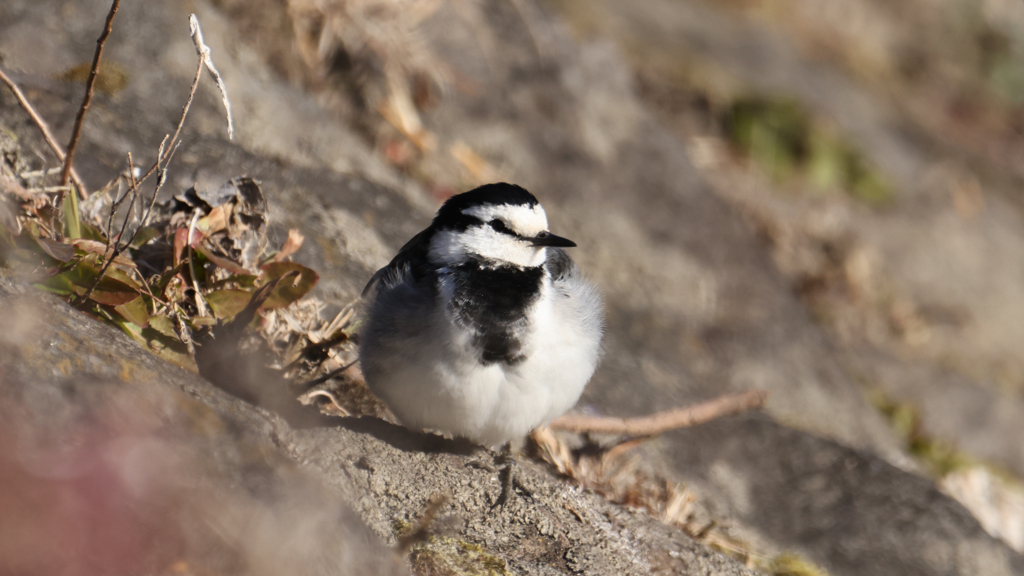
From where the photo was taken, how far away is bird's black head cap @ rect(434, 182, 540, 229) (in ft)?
13.6

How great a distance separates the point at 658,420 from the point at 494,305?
1.81m

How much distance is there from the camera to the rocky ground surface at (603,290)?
2564mm

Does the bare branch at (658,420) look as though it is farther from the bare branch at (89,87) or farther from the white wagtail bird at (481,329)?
the bare branch at (89,87)

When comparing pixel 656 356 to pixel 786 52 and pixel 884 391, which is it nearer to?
pixel 884 391

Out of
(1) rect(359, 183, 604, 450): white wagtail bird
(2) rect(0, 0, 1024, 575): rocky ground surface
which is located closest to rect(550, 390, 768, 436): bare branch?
(2) rect(0, 0, 1024, 575): rocky ground surface

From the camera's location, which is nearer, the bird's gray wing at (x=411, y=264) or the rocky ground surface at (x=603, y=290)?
the rocky ground surface at (x=603, y=290)

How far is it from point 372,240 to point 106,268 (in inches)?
98.8

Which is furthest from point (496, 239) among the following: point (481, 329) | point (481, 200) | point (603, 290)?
point (603, 290)

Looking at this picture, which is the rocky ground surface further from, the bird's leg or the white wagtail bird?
the white wagtail bird

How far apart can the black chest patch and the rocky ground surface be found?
60 centimetres

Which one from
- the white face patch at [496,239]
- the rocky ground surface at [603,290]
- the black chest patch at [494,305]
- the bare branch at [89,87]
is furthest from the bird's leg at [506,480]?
the bare branch at [89,87]

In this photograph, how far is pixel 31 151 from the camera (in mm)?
4434

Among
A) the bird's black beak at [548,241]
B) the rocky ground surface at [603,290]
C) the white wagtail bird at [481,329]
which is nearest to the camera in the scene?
the rocky ground surface at [603,290]

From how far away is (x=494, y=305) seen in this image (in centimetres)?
384
